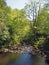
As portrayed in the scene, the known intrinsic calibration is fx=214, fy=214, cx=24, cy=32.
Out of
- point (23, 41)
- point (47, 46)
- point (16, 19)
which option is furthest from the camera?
point (23, 41)

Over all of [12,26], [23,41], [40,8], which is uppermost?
[40,8]

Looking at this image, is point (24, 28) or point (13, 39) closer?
point (13, 39)

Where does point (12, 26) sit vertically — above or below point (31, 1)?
below

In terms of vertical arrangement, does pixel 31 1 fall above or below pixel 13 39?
above

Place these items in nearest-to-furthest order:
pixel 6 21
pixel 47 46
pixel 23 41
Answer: pixel 47 46 → pixel 6 21 → pixel 23 41

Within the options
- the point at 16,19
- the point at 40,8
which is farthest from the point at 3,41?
the point at 40,8

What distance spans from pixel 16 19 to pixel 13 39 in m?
8.01

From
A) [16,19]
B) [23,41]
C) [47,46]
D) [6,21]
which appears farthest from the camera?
[23,41]

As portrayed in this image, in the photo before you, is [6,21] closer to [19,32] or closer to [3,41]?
[3,41]

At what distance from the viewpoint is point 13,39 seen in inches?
2099

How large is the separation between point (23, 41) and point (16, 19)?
7.91m

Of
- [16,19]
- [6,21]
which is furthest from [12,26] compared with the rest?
[16,19]

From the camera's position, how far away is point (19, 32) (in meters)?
60.8

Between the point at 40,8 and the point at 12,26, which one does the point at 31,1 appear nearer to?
the point at 40,8
